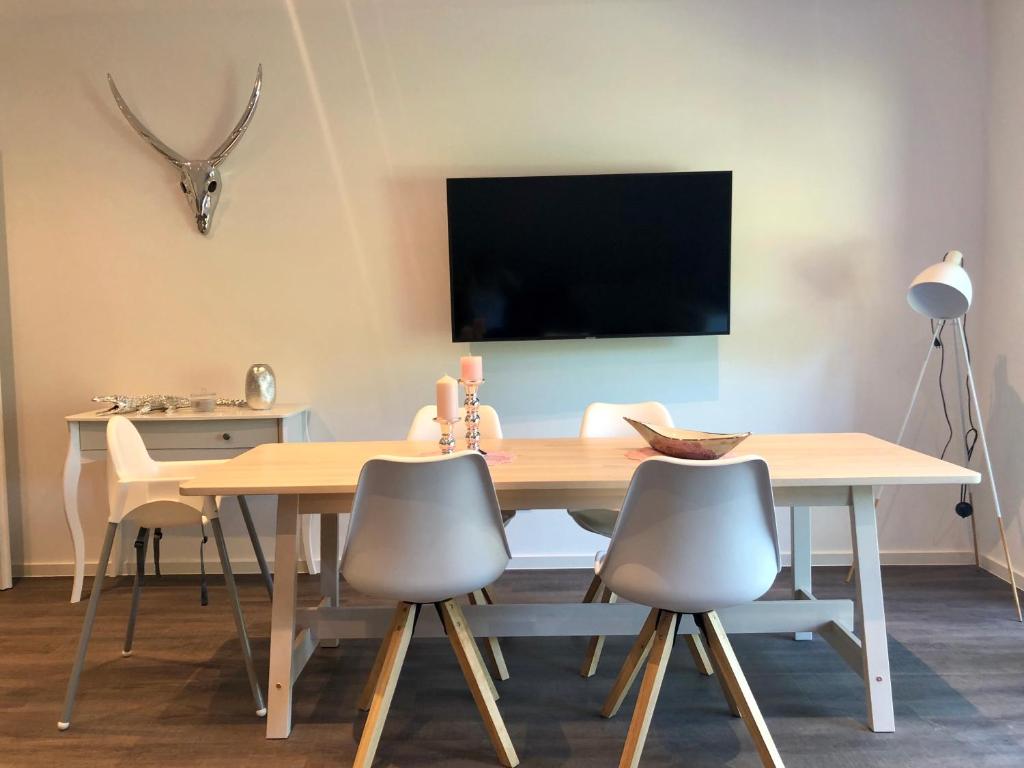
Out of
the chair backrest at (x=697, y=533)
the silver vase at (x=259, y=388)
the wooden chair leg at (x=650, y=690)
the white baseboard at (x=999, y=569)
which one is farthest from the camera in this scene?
the silver vase at (x=259, y=388)

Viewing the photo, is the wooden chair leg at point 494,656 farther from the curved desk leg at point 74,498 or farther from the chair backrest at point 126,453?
the curved desk leg at point 74,498

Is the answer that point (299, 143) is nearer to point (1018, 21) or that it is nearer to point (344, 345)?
point (344, 345)

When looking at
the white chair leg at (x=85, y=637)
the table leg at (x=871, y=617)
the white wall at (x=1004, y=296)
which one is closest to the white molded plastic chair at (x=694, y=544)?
the table leg at (x=871, y=617)

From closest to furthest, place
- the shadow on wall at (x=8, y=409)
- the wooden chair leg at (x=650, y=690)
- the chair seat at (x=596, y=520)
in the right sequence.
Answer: the wooden chair leg at (x=650, y=690) → the chair seat at (x=596, y=520) → the shadow on wall at (x=8, y=409)

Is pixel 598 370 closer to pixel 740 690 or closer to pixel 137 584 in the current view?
pixel 740 690

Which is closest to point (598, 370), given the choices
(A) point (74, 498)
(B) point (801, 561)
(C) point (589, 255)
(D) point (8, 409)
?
(C) point (589, 255)

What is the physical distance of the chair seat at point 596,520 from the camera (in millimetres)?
2443

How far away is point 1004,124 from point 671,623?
112 inches

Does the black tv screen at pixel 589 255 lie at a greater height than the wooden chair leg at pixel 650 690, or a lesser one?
greater

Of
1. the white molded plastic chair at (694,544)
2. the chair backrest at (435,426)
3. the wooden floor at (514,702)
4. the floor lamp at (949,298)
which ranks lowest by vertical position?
the wooden floor at (514,702)

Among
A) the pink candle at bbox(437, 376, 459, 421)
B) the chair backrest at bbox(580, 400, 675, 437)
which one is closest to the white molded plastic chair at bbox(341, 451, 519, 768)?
the pink candle at bbox(437, 376, 459, 421)

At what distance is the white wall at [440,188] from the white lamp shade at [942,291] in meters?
0.37

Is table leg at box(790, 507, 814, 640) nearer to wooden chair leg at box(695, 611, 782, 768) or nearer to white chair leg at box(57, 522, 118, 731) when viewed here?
wooden chair leg at box(695, 611, 782, 768)

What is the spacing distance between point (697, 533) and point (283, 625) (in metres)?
1.21
